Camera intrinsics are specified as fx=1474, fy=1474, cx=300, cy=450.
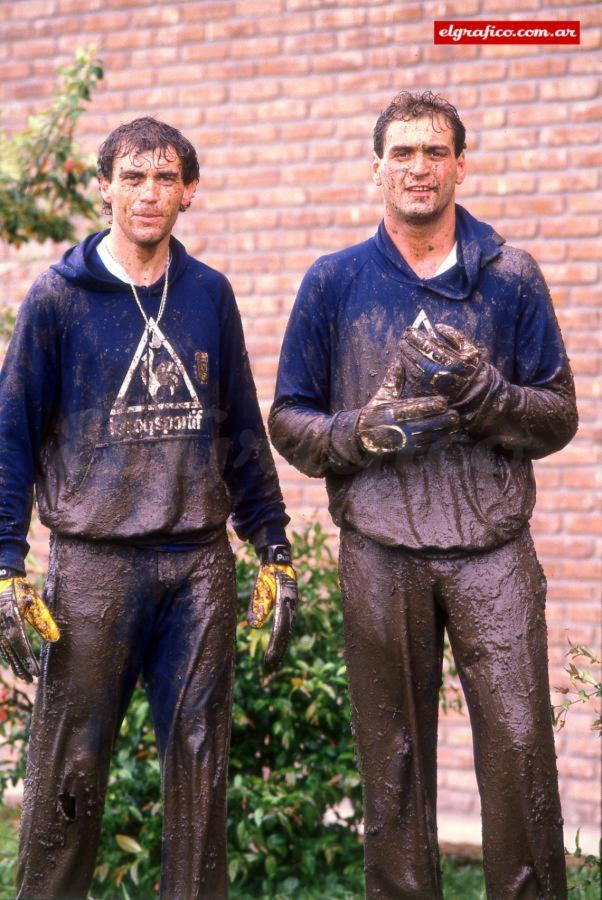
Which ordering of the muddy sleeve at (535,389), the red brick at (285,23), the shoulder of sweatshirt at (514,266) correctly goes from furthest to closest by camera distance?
the red brick at (285,23) < the shoulder of sweatshirt at (514,266) < the muddy sleeve at (535,389)

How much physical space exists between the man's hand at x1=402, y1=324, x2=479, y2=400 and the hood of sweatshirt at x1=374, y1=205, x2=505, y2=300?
147mm

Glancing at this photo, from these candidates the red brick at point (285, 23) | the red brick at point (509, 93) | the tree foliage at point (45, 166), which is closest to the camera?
the tree foliage at point (45, 166)

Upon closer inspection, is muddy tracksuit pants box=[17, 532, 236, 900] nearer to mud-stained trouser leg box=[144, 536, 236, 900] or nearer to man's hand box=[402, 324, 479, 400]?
mud-stained trouser leg box=[144, 536, 236, 900]

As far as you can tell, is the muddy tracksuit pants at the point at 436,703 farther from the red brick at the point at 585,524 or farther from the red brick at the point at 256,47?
the red brick at the point at 256,47

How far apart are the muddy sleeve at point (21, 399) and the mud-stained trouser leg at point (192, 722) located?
40cm

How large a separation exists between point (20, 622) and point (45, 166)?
240 cm

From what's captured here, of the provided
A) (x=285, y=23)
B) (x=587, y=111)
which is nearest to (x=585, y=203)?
(x=587, y=111)

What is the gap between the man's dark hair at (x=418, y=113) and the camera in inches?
152

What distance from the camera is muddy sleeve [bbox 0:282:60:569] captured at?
379cm

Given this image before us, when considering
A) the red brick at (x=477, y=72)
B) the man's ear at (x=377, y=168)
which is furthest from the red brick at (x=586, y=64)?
the man's ear at (x=377, y=168)

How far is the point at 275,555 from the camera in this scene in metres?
4.09

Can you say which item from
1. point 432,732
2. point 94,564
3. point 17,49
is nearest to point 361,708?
point 432,732

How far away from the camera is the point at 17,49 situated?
696 centimetres

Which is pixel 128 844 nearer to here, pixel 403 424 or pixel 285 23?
pixel 403 424
